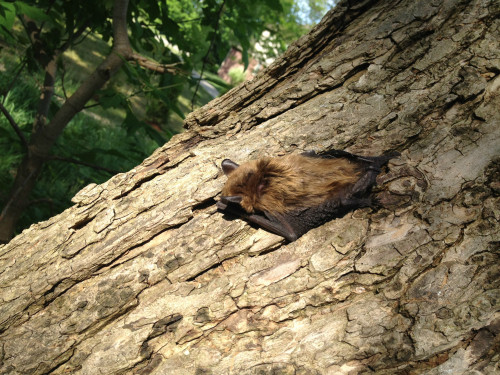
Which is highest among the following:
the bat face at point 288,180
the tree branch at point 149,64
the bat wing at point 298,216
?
the tree branch at point 149,64

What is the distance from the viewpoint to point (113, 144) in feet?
28.2

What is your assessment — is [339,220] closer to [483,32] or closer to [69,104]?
[483,32]

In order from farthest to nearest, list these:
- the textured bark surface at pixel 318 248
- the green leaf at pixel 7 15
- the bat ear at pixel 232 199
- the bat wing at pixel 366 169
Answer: the green leaf at pixel 7 15, the bat ear at pixel 232 199, the bat wing at pixel 366 169, the textured bark surface at pixel 318 248

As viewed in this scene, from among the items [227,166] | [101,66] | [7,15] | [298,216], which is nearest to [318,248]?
[298,216]

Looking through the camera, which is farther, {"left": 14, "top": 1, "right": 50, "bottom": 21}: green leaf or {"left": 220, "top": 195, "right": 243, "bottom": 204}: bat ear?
{"left": 14, "top": 1, "right": 50, "bottom": 21}: green leaf

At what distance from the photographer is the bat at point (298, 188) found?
209 cm

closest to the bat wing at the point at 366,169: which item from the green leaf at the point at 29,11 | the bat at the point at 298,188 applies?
the bat at the point at 298,188

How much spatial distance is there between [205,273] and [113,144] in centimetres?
728

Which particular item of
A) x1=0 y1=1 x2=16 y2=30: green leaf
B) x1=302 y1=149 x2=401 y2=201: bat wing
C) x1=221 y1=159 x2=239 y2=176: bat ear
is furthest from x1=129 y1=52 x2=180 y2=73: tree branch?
x1=302 y1=149 x2=401 y2=201: bat wing

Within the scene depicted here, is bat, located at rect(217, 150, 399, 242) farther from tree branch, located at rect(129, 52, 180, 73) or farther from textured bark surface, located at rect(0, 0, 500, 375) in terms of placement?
tree branch, located at rect(129, 52, 180, 73)

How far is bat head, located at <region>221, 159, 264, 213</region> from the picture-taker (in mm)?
2297

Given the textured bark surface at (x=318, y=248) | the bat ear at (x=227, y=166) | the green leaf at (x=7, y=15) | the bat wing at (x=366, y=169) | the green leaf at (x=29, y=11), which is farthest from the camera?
the green leaf at (x=29, y=11)

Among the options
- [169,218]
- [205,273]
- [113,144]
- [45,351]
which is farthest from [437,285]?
[113,144]

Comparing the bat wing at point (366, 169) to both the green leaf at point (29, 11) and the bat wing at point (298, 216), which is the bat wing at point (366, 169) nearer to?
the bat wing at point (298, 216)
